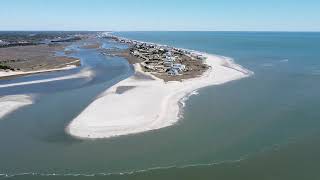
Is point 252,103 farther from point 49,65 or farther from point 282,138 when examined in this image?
point 49,65

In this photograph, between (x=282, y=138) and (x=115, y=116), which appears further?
(x=115, y=116)

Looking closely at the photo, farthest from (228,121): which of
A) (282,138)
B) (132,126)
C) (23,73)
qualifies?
(23,73)

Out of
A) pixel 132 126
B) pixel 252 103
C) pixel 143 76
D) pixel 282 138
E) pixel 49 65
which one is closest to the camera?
pixel 282 138

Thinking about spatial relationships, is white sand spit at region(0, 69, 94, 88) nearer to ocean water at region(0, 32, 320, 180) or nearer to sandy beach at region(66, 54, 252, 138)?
sandy beach at region(66, 54, 252, 138)

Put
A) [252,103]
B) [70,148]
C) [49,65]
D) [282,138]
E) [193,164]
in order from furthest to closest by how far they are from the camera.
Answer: [49,65] < [252,103] < [282,138] < [70,148] < [193,164]

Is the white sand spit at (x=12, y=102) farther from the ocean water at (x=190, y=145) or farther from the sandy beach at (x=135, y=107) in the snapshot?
the sandy beach at (x=135, y=107)

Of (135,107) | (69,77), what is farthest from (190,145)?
(69,77)

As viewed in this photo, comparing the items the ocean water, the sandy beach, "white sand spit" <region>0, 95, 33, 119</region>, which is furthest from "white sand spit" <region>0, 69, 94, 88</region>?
the ocean water
